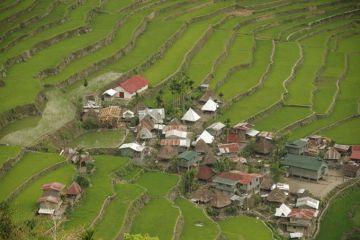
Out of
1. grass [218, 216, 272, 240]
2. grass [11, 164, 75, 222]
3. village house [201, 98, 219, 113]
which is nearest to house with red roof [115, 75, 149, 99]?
village house [201, 98, 219, 113]

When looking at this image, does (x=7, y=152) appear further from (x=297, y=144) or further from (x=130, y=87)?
(x=297, y=144)

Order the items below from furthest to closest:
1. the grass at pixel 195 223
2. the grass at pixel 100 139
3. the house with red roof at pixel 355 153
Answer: the house with red roof at pixel 355 153
the grass at pixel 100 139
the grass at pixel 195 223

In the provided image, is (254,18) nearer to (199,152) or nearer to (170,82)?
(170,82)

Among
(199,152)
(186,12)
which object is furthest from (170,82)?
(186,12)

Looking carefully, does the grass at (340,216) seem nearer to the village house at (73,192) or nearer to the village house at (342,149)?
the village house at (342,149)

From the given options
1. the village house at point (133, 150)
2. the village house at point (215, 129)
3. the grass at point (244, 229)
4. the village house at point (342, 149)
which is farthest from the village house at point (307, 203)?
the village house at point (133, 150)

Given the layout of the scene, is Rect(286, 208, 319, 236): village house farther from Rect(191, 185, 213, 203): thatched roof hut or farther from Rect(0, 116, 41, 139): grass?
Rect(0, 116, 41, 139): grass
